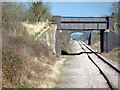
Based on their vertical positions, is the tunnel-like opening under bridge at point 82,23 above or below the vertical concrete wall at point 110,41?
above

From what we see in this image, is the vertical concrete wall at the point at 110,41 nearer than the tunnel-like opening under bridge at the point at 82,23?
No

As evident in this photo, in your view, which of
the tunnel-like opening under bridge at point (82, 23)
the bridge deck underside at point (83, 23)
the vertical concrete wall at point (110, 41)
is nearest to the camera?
the tunnel-like opening under bridge at point (82, 23)

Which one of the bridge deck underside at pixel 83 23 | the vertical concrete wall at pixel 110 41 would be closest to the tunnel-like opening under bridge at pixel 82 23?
the bridge deck underside at pixel 83 23

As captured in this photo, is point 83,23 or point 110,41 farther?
point 110,41

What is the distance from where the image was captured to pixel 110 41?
24.9 m

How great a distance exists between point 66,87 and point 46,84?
3.16 ft

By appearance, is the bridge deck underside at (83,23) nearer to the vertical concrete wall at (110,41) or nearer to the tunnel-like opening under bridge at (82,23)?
the tunnel-like opening under bridge at (82,23)

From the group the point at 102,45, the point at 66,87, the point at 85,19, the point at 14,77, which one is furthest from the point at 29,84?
the point at 102,45

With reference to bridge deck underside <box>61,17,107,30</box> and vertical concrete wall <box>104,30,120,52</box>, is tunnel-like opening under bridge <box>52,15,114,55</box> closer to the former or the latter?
bridge deck underside <box>61,17,107,30</box>

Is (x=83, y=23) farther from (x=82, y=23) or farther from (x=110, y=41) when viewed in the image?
(x=110, y=41)

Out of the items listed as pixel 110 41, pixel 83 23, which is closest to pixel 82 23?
pixel 83 23

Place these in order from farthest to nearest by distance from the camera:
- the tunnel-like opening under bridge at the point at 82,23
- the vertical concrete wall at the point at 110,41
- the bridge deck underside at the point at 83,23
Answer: the vertical concrete wall at the point at 110,41, the bridge deck underside at the point at 83,23, the tunnel-like opening under bridge at the point at 82,23

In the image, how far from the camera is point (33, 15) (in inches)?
971

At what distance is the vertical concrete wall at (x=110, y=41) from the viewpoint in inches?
958
